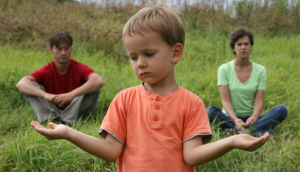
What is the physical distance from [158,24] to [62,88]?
9.91 feet

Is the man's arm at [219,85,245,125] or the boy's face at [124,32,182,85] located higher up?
the boy's face at [124,32,182,85]

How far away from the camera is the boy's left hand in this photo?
1165 mm

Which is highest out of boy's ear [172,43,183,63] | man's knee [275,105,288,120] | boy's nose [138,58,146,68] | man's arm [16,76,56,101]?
boy's ear [172,43,183,63]

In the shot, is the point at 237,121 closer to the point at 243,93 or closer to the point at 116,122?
the point at 243,93

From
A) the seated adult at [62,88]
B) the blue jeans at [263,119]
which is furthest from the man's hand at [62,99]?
the blue jeans at [263,119]

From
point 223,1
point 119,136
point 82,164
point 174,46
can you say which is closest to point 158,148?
point 119,136

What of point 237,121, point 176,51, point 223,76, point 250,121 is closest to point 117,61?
point 223,76

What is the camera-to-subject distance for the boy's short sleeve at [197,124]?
1415 mm

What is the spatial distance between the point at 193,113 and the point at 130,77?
3.26 m

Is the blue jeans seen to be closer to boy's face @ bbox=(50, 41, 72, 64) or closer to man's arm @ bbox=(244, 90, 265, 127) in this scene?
man's arm @ bbox=(244, 90, 265, 127)

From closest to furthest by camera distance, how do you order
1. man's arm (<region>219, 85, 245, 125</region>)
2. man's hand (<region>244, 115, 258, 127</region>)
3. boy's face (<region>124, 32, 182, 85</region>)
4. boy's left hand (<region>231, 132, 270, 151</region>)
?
boy's left hand (<region>231, 132, 270, 151</region>), boy's face (<region>124, 32, 182, 85</region>), man's hand (<region>244, 115, 258, 127</region>), man's arm (<region>219, 85, 245, 125</region>)

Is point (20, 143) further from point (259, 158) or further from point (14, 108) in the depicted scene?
point (259, 158)

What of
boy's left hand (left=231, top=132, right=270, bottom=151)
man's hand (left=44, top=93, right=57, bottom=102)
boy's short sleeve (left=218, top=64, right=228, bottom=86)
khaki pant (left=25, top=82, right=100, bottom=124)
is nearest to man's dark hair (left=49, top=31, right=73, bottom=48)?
khaki pant (left=25, top=82, right=100, bottom=124)

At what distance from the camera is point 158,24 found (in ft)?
4.50
